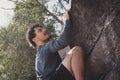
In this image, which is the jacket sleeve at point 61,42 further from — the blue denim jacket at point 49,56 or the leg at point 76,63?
the leg at point 76,63

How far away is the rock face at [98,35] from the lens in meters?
4.66

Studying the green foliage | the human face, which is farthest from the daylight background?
the human face

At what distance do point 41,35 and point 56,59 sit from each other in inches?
21.4

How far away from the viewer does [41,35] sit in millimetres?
5383

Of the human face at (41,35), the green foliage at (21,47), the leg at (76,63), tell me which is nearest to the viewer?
the leg at (76,63)

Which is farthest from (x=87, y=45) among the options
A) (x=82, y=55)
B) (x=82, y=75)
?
(x=82, y=75)

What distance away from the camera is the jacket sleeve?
481 cm

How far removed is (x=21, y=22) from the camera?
19.5 m

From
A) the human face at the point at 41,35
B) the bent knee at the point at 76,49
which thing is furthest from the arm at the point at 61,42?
the human face at the point at 41,35

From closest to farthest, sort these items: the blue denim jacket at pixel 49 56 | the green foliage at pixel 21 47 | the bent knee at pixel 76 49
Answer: the bent knee at pixel 76 49
the blue denim jacket at pixel 49 56
the green foliage at pixel 21 47

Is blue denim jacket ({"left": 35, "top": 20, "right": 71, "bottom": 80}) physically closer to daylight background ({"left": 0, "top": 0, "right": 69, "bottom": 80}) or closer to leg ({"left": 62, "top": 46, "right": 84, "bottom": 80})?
leg ({"left": 62, "top": 46, "right": 84, "bottom": 80})

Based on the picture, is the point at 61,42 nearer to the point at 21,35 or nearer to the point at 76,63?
the point at 76,63

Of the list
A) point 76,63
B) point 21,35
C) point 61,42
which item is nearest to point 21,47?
point 21,35

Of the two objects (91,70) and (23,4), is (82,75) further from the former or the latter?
(23,4)
